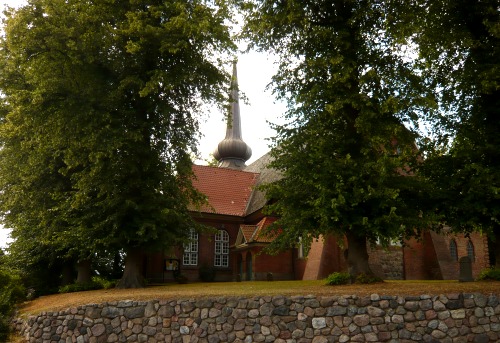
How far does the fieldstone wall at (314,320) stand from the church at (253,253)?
27.5ft

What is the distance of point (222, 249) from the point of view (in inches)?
1329

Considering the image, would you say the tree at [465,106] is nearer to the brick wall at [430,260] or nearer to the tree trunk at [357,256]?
the tree trunk at [357,256]

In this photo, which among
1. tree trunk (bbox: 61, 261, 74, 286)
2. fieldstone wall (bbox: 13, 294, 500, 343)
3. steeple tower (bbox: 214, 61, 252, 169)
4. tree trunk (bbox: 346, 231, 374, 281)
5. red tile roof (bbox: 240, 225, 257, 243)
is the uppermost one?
steeple tower (bbox: 214, 61, 252, 169)

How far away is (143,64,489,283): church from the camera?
2556 centimetres

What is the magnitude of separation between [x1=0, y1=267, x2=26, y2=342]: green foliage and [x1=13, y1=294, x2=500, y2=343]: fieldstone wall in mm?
4960

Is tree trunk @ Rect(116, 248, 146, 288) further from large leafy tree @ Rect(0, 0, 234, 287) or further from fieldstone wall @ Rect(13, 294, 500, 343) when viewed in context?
fieldstone wall @ Rect(13, 294, 500, 343)

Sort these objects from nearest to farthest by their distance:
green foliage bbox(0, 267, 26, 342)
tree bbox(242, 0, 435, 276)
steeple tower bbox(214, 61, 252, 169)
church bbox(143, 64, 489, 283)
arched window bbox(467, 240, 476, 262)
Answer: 1. tree bbox(242, 0, 435, 276)
2. green foliage bbox(0, 267, 26, 342)
3. church bbox(143, 64, 489, 283)
4. arched window bbox(467, 240, 476, 262)
5. steeple tower bbox(214, 61, 252, 169)

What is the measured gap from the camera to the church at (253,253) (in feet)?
83.9

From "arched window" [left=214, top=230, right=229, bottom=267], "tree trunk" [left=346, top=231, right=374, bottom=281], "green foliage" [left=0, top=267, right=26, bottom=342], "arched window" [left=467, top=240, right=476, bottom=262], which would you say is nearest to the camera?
"tree trunk" [left=346, top=231, right=374, bottom=281]

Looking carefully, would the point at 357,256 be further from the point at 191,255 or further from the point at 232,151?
the point at 232,151

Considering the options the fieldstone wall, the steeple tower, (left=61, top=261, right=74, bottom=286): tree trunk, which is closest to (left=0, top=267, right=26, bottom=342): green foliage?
(left=61, top=261, right=74, bottom=286): tree trunk

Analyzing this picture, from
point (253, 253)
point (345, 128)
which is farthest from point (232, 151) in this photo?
point (345, 128)

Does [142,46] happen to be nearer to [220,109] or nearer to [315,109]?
[220,109]

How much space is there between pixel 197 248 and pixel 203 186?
5.13m
